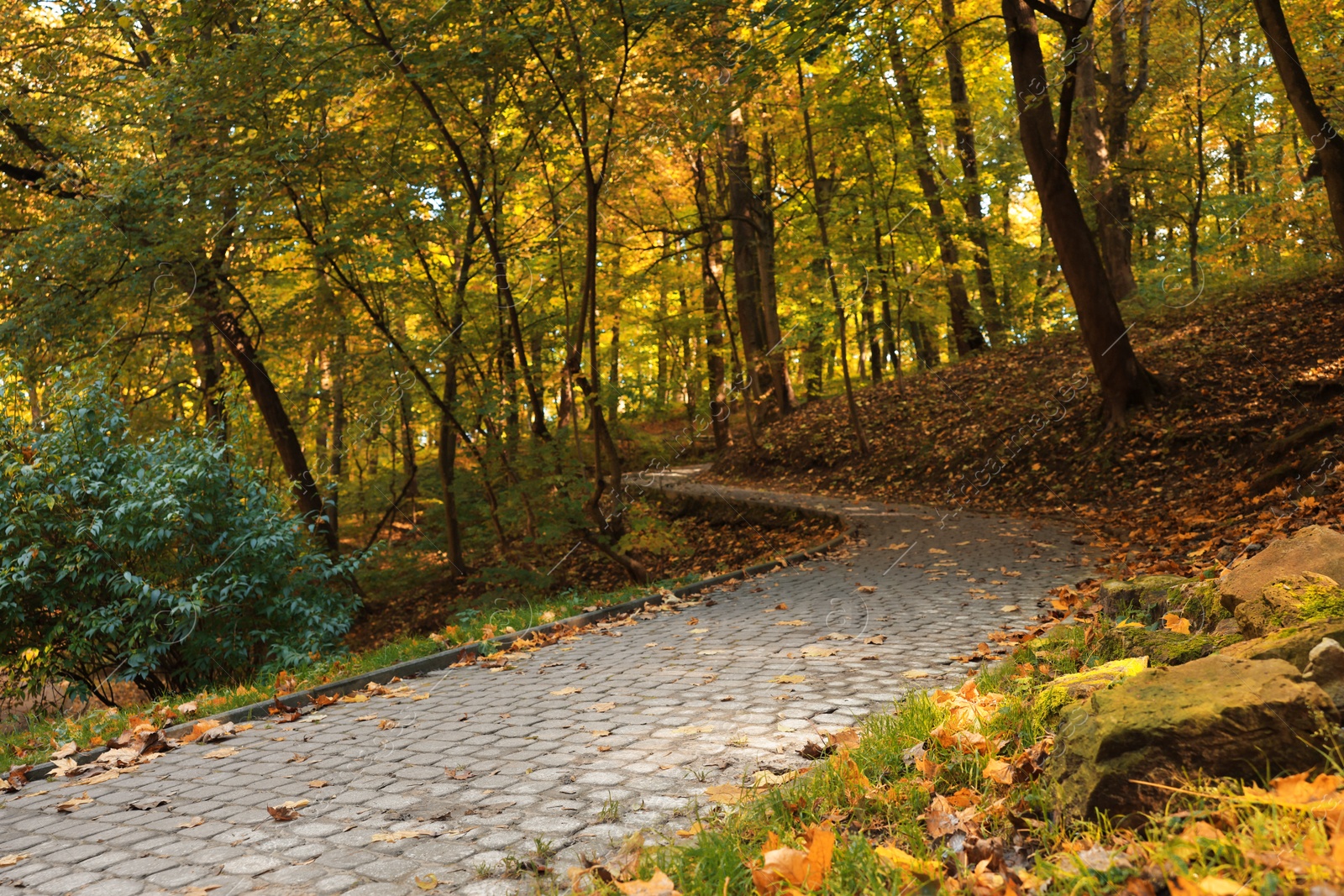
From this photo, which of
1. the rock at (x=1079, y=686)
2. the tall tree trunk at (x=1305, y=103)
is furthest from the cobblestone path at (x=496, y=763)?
the tall tree trunk at (x=1305, y=103)

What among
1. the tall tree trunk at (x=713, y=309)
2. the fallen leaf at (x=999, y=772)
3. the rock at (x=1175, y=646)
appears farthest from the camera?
the tall tree trunk at (x=713, y=309)

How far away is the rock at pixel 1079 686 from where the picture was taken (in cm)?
353

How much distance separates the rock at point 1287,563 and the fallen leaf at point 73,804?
→ 5298 mm

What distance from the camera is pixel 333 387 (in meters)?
15.5

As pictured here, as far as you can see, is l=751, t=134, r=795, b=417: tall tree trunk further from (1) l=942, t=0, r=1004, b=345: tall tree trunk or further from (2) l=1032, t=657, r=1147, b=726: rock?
(2) l=1032, t=657, r=1147, b=726: rock

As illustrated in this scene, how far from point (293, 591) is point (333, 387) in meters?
7.41

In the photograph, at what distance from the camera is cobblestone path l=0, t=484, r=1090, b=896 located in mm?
3258

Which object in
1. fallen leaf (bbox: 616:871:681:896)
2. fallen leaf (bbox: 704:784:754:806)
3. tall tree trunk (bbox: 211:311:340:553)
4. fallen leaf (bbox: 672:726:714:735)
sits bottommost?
fallen leaf (bbox: 672:726:714:735)

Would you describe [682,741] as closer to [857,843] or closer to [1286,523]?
[857,843]

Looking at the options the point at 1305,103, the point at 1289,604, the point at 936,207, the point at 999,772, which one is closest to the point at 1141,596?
the point at 1289,604

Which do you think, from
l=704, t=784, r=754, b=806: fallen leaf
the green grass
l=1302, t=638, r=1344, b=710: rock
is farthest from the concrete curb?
l=1302, t=638, r=1344, b=710: rock

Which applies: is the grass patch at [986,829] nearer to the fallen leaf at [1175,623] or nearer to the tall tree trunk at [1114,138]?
the fallen leaf at [1175,623]

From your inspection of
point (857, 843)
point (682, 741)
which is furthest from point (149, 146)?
point (857, 843)

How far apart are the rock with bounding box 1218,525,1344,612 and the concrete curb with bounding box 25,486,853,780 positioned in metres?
5.40
